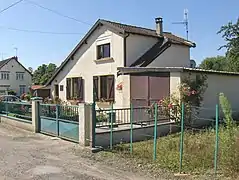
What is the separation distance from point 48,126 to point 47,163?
4815 millimetres

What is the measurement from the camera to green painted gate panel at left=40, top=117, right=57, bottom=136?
1261 cm

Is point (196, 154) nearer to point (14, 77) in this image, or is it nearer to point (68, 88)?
point (68, 88)

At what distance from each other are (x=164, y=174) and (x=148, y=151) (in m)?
2.08

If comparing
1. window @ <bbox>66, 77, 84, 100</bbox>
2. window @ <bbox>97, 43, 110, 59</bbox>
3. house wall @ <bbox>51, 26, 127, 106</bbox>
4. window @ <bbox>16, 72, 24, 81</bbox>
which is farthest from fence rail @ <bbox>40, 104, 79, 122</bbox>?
window @ <bbox>16, 72, 24, 81</bbox>

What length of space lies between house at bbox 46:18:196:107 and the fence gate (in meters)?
5.21

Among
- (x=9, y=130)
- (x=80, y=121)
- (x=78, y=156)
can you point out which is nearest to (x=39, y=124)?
(x=9, y=130)

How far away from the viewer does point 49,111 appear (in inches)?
522

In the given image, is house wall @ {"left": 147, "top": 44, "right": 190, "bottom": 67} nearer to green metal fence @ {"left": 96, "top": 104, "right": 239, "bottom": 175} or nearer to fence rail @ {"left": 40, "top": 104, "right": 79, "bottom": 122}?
fence rail @ {"left": 40, "top": 104, "right": 79, "bottom": 122}

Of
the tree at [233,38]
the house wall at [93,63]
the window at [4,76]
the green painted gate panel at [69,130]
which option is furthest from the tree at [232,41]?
the window at [4,76]

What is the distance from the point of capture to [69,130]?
11.5 meters

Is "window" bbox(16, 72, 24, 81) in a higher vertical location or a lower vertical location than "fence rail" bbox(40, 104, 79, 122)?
higher

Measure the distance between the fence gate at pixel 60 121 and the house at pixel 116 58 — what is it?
5.21m

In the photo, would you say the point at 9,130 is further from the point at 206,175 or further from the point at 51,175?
the point at 206,175

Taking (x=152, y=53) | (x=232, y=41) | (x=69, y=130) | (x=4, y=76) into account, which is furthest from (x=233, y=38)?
(x=4, y=76)
